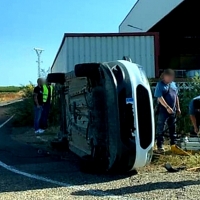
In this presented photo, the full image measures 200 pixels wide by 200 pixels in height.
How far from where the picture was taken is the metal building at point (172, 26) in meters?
27.6

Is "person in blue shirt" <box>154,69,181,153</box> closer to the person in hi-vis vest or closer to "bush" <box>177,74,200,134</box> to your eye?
"bush" <box>177,74,200,134</box>

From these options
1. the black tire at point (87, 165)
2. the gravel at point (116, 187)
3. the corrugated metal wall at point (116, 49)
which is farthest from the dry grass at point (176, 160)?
the corrugated metal wall at point (116, 49)

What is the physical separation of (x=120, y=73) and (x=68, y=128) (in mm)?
3019

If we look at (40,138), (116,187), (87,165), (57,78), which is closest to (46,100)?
(40,138)

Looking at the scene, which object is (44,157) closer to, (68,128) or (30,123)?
Result: (68,128)

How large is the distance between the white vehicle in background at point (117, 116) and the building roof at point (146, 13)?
60.8 feet

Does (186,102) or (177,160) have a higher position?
(186,102)

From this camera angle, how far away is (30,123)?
18.2 m

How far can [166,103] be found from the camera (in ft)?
31.5

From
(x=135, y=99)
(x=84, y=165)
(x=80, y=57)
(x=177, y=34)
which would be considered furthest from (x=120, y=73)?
(x=177, y=34)

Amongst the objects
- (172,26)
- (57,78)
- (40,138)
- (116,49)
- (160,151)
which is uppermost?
(172,26)

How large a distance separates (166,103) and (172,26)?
24.4 metres

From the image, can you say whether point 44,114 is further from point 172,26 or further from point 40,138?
point 172,26

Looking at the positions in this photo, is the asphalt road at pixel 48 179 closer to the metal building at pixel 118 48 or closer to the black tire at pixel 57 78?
the black tire at pixel 57 78
